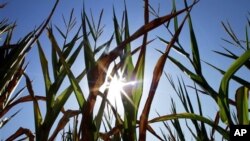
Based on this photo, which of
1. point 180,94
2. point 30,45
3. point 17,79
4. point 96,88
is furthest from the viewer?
point 17,79

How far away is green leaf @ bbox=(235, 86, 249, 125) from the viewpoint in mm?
832

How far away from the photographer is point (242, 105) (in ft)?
2.85

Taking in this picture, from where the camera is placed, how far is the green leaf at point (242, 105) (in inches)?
32.7

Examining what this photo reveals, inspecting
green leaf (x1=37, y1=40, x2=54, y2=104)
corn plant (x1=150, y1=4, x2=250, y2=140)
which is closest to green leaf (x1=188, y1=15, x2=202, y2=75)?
corn plant (x1=150, y1=4, x2=250, y2=140)

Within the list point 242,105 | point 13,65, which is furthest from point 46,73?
point 242,105

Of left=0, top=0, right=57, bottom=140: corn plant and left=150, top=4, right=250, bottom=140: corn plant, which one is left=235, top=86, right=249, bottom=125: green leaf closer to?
left=150, top=4, right=250, bottom=140: corn plant

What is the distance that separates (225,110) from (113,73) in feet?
1.08

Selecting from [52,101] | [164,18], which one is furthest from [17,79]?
[164,18]

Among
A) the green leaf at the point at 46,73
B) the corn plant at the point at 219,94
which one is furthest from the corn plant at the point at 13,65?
the corn plant at the point at 219,94

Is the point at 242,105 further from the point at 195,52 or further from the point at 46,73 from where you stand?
the point at 46,73

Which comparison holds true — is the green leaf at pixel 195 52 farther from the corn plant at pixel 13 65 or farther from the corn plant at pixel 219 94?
the corn plant at pixel 13 65

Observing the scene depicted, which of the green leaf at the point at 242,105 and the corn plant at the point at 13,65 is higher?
the corn plant at the point at 13,65

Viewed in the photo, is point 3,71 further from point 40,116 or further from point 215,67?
point 215,67

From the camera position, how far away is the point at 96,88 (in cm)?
67
